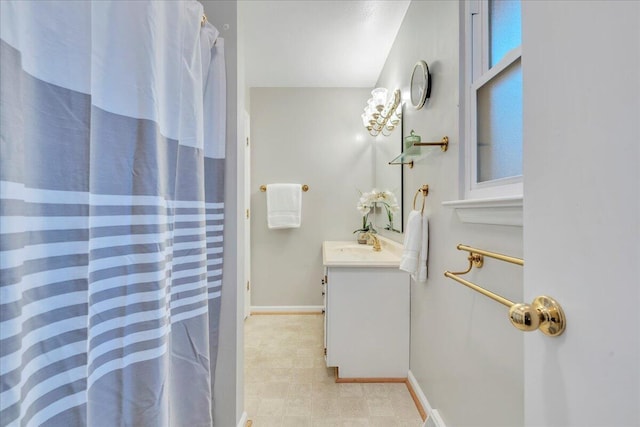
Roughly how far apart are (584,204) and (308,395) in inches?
71.1

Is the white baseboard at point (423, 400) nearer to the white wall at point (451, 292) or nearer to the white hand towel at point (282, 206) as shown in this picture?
the white wall at point (451, 292)

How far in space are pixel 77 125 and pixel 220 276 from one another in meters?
0.77

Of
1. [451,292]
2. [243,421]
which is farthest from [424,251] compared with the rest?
[243,421]

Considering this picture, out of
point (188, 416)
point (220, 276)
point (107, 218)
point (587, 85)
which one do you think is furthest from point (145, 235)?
point (587, 85)

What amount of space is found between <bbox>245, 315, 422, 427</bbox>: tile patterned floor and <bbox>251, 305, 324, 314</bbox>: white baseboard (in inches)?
28.1

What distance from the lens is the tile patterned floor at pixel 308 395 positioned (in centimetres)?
152

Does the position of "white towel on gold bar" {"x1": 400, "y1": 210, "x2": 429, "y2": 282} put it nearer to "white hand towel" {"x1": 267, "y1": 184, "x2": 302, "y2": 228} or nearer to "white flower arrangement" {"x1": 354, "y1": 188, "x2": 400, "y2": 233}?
"white flower arrangement" {"x1": 354, "y1": 188, "x2": 400, "y2": 233}

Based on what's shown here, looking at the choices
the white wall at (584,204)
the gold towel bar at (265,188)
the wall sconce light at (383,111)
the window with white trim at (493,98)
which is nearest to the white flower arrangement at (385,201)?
the wall sconce light at (383,111)

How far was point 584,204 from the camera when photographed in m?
0.36

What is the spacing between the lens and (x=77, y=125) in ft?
1.99

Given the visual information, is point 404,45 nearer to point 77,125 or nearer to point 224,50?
point 224,50

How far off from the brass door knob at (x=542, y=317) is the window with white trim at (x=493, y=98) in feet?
1.99

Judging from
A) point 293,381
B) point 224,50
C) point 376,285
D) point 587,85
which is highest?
point 224,50

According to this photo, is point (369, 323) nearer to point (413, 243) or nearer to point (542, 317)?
point (413, 243)
